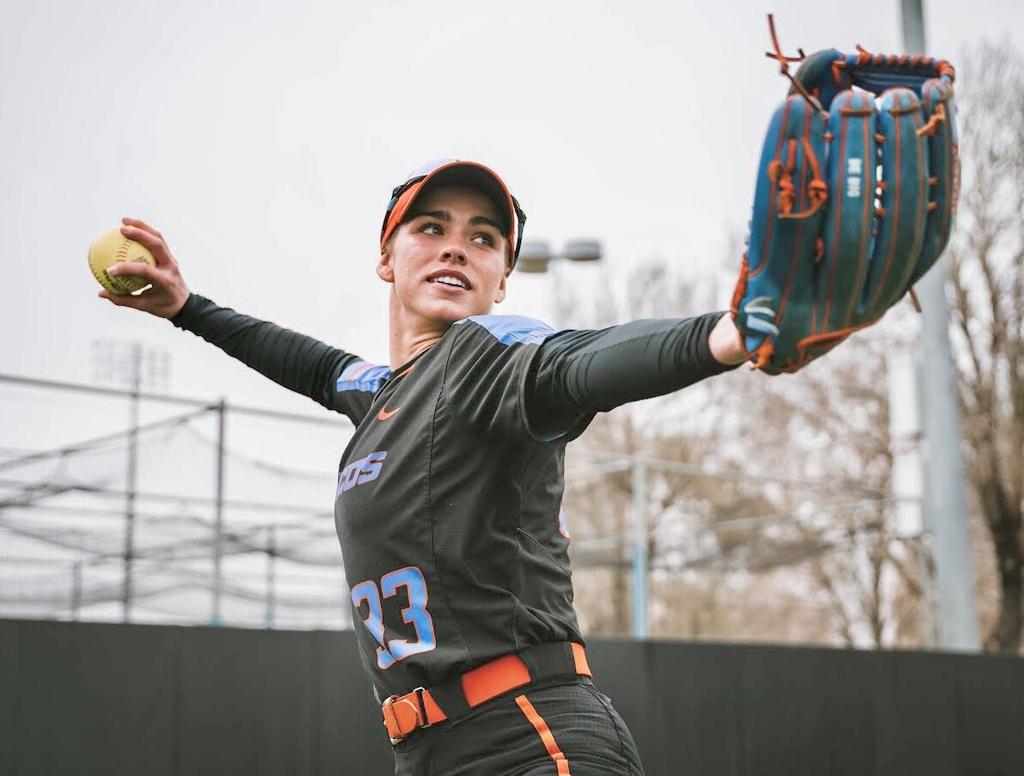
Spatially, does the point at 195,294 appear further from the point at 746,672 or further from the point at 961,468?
the point at 961,468

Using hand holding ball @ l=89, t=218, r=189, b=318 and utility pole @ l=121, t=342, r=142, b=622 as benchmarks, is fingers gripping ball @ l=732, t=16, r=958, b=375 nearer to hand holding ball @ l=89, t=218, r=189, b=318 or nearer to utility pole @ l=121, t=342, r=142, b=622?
hand holding ball @ l=89, t=218, r=189, b=318

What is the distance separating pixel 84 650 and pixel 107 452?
2373mm

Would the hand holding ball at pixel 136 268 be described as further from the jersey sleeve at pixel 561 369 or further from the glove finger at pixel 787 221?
the glove finger at pixel 787 221

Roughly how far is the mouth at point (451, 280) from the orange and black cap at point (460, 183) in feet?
0.63

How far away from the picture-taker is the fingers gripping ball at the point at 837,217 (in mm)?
1867

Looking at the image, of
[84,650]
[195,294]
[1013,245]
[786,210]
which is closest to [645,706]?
[84,650]

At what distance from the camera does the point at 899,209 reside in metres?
1.88

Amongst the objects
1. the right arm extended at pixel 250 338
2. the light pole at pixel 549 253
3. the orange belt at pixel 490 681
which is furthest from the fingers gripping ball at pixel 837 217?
the light pole at pixel 549 253

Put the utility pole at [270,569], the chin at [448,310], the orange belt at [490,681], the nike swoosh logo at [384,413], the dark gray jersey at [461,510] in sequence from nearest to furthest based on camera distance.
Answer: the dark gray jersey at [461,510]
the orange belt at [490,681]
the nike swoosh logo at [384,413]
the chin at [448,310]
the utility pole at [270,569]

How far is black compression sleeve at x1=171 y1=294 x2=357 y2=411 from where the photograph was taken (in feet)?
11.8

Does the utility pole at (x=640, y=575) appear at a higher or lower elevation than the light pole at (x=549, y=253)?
lower

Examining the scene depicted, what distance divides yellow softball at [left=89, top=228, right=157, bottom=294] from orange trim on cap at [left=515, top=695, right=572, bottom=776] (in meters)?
1.63

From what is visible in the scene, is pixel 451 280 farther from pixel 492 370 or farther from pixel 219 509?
pixel 219 509

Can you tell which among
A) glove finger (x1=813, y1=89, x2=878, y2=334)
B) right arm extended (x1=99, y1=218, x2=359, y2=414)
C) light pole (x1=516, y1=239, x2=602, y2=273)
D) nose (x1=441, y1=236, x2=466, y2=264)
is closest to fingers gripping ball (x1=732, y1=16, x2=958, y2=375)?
glove finger (x1=813, y1=89, x2=878, y2=334)
